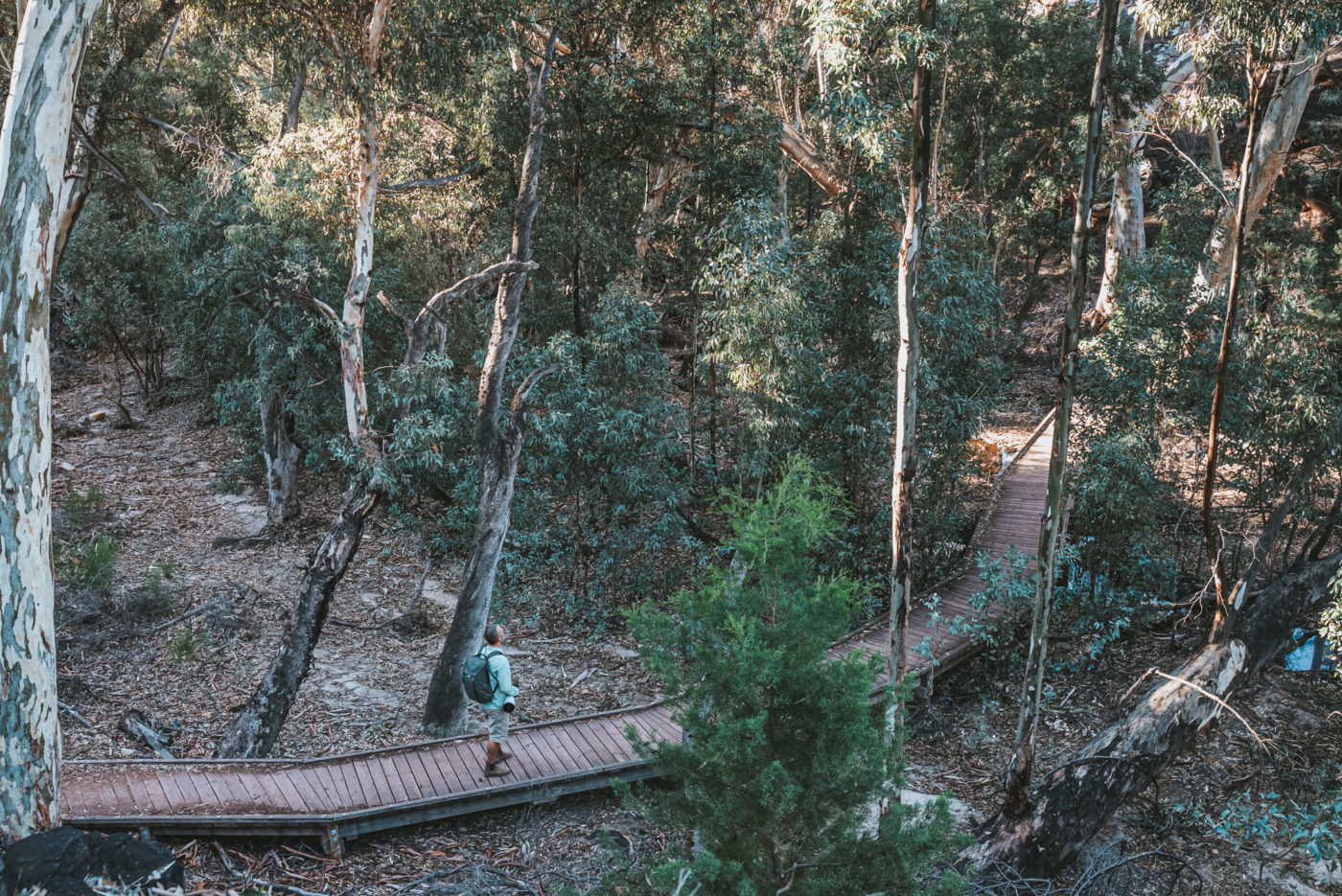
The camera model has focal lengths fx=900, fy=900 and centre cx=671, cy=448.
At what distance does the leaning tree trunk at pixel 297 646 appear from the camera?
28.9 ft

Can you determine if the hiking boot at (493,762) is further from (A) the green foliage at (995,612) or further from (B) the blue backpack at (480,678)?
(A) the green foliage at (995,612)

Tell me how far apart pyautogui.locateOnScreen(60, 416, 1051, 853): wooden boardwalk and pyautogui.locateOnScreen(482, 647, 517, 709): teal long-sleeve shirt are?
0.73m

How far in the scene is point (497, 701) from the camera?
779 cm

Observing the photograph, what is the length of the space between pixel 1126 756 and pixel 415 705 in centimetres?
781

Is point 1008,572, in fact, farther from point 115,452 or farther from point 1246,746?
point 115,452

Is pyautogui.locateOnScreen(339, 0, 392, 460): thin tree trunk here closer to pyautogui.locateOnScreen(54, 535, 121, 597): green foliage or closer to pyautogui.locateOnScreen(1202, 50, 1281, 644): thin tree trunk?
pyautogui.locateOnScreen(54, 535, 121, 597): green foliage

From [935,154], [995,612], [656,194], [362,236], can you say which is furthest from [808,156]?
[362,236]

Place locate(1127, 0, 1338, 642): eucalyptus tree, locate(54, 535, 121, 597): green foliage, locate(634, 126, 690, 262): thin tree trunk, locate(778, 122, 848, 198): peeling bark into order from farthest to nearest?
locate(778, 122, 848, 198): peeling bark < locate(634, 126, 690, 262): thin tree trunk < locate(54, 535, 121, 597): green foliage < locate(1127, 0, 1338, 642): eucalyptus tree

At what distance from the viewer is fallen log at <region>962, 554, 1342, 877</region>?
7844 millimetres

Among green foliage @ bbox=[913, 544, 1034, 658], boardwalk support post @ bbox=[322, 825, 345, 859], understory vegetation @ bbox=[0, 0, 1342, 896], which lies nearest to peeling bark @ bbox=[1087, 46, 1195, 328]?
understory vegetation @ bbox=[0, 0, 1342, 896]

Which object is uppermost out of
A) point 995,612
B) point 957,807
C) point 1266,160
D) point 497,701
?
point 1266,160

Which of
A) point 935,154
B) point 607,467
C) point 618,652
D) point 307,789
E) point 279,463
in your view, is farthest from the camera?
point 279,463

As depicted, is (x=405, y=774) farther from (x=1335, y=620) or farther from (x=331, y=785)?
(x=1335, y=620)

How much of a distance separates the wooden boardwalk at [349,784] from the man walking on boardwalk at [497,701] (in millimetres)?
163
